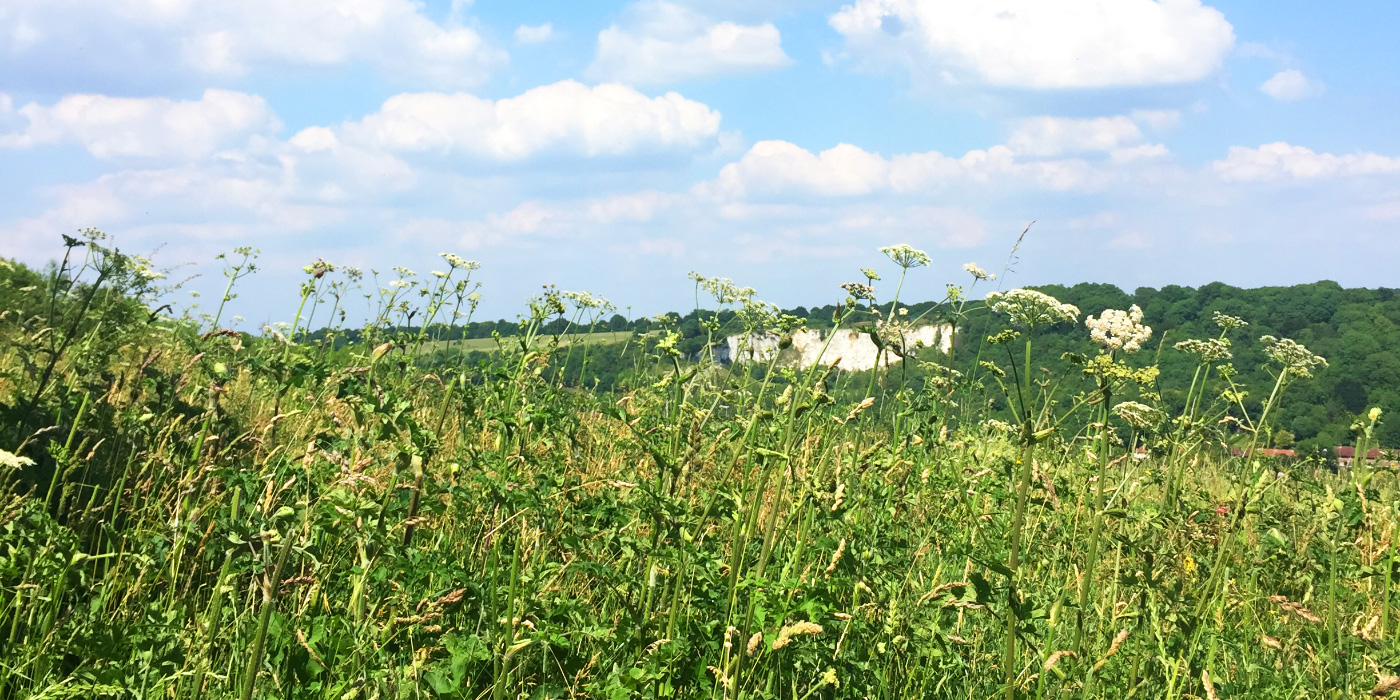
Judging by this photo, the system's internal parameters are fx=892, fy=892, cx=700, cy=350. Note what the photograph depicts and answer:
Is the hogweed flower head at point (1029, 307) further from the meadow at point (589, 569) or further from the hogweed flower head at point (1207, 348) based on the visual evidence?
the hogweed flower head at point (1207, 348)

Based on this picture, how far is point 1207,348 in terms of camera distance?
5.04 meters

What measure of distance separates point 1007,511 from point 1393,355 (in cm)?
2961

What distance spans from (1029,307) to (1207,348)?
8.54 feet

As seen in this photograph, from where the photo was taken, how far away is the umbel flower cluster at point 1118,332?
3756 mm

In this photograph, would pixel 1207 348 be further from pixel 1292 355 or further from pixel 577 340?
pixel 577 340

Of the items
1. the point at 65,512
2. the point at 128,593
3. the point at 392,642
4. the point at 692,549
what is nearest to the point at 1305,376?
the point at 692,549

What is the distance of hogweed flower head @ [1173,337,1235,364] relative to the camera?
195 inches

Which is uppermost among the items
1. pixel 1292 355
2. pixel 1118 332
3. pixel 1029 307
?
pixel 1029 307

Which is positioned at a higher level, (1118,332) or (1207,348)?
(1118,332)

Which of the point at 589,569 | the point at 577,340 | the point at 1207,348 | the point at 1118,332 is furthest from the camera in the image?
the point at 577,340

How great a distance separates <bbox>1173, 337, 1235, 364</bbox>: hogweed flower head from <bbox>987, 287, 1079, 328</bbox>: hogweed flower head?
238cm

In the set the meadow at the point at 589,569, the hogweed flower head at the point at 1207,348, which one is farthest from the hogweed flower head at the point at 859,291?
the hogweed flower head at the point at 1207,348

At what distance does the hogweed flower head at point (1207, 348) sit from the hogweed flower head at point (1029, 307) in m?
2.38

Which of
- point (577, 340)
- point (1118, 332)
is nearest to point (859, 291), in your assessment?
point (1118, 332)
